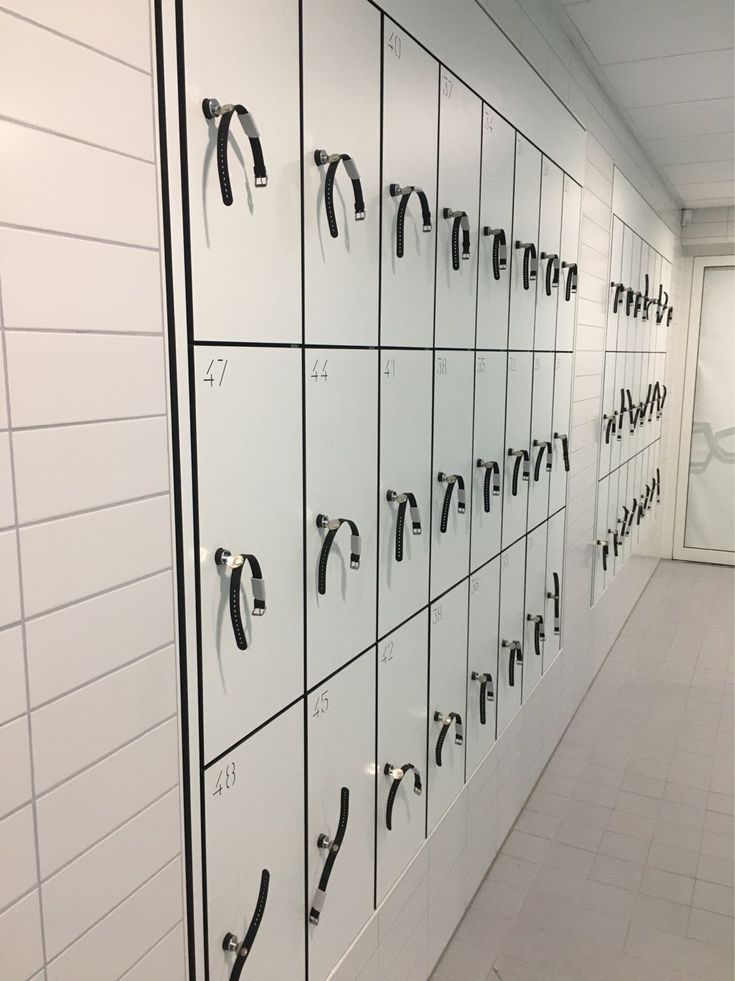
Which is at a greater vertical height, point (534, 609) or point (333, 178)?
point (333, 178)

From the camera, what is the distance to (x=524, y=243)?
7.64 feet

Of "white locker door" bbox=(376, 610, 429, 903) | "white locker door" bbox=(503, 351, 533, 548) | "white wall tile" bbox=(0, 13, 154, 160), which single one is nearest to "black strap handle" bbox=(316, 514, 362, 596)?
"white locker door" bbox=(376, 610, 429, 903)

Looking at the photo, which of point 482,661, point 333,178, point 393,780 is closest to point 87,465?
point 333,178

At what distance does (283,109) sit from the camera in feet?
3.99

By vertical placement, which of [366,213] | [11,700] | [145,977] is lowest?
[145,977]

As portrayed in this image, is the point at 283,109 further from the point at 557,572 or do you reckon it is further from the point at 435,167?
the point at 557,572

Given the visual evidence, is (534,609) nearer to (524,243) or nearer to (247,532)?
(524,243)

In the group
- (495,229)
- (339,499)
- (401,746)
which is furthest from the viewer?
(495,229)

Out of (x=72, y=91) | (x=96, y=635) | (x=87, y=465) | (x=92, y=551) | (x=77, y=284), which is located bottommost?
(x=96, y=635)

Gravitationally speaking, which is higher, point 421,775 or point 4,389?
point 4,389

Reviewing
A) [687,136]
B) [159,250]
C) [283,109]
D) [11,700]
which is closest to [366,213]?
[283,109]

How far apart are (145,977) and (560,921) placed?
5.23 ft

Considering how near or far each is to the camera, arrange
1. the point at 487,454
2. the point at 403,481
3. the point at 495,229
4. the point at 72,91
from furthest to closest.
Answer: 1. the point at 487,454
2. the point at 495,229
3. the point at 403,481
4. the point at 72,91

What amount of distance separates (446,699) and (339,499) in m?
0.84
